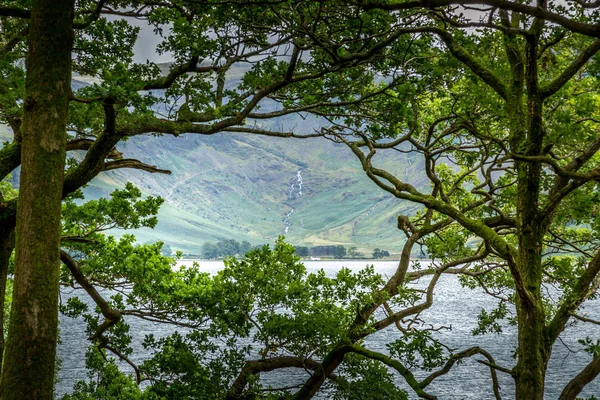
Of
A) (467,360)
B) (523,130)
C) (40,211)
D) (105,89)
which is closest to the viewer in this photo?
(40,211)

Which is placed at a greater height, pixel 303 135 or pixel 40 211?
pixel 303 135

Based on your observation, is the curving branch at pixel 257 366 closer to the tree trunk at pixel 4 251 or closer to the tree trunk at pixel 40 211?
the tree trunk at pixel 4 251

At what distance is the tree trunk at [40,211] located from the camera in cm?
585

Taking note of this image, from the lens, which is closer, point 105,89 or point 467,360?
point 105,89

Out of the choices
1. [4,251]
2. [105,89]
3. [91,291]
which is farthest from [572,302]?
[4,251]

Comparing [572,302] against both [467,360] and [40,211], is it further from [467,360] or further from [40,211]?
[467,360]

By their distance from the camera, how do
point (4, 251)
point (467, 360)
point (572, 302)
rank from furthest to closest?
point (467, 360) < point (4, 251) < point (572, 302)

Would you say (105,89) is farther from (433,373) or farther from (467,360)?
(467,360)

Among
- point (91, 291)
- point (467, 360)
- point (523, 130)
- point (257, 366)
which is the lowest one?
point (467, 360)

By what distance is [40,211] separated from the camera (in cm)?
602

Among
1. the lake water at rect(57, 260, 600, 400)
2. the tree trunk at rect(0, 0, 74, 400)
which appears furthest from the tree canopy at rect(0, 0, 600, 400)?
the lake water at rect(57, 260, 600, 400)

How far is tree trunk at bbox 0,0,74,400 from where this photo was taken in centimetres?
585

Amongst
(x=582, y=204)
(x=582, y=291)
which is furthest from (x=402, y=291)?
(x=582, y=204)

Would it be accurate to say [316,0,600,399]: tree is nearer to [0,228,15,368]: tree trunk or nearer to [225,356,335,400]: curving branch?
[225,356,335,400]: curving branch
